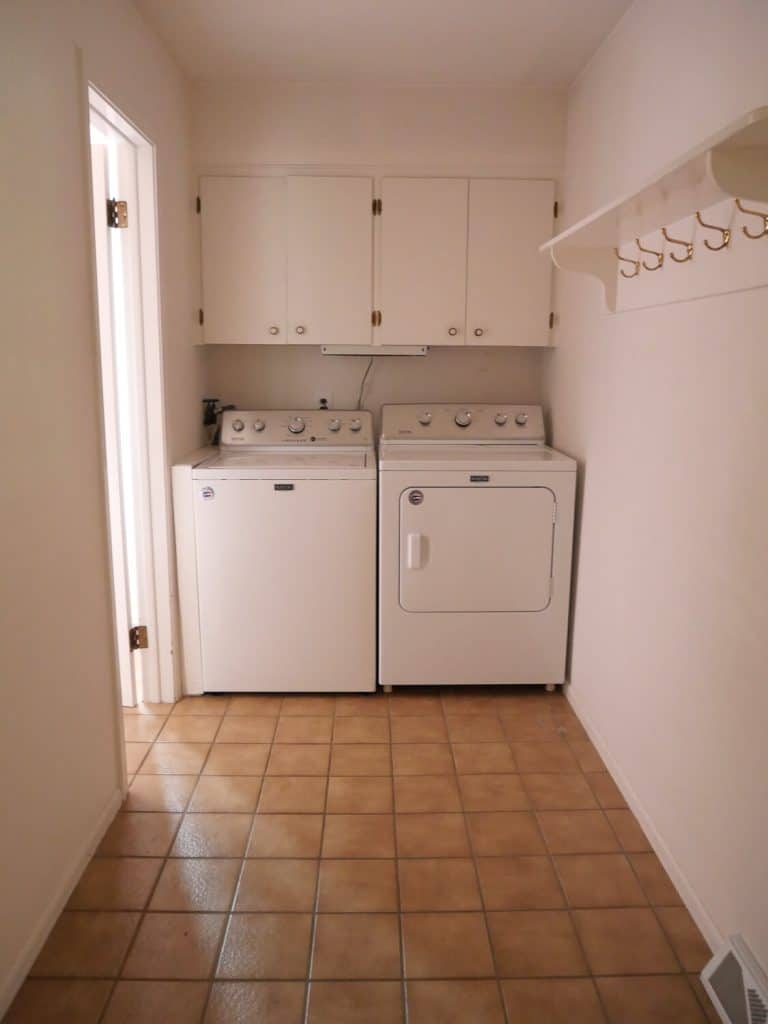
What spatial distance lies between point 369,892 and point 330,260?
7.69ft

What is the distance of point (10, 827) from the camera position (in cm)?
155

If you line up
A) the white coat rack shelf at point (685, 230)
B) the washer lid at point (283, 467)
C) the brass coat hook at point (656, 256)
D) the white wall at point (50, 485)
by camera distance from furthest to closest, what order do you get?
Result: the washer lid at point (283, 467) < the brass coat hook at point (656, 256) < the white wall at point (50, 485) < the white coat rack shelf at point (685, 230)

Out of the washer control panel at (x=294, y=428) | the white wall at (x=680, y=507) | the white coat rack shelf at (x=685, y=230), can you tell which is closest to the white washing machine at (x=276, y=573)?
the washer control panel at (x=294, y=428)

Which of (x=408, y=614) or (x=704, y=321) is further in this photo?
(x=408, y=614)

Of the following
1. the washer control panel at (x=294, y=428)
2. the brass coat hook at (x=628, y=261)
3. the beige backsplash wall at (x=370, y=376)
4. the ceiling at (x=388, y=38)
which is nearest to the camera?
the brass coat hook at (x=628, y=261)

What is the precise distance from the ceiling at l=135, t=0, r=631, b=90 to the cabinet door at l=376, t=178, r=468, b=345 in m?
0.42

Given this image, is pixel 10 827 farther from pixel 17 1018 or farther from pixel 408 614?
pixel 408 614

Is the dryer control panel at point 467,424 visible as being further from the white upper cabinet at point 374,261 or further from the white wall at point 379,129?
the white wall at point 379,129

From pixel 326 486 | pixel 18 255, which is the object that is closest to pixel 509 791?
pixel 326 486

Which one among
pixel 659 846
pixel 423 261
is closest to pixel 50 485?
pixel 659 846

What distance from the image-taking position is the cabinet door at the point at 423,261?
3.06 metres

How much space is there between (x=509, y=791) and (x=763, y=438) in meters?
1.35

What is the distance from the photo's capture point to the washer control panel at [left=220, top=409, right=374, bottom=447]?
127 inches

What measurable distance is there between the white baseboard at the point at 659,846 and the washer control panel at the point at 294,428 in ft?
4.88
